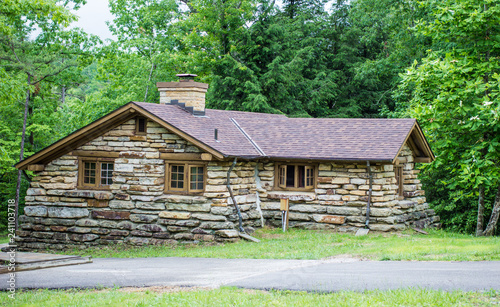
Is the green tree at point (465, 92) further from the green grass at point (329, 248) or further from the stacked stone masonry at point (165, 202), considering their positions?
the green grass at point (329, 248)

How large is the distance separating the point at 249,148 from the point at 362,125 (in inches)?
175

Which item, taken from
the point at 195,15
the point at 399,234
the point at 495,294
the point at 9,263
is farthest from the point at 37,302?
the point at 195,15

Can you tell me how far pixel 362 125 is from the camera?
63.3 ft

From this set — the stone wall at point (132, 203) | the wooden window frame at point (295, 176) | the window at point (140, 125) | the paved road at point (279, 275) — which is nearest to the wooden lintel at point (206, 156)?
the stone wall at point (132, 203)

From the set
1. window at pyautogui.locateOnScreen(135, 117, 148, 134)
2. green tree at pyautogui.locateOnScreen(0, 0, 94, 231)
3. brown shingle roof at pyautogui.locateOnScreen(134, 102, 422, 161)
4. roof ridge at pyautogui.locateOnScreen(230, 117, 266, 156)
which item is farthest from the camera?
green tree at pyautogui.locateOnScreen(0, 0, 94, 231)

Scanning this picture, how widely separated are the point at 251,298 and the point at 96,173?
10.6 meters

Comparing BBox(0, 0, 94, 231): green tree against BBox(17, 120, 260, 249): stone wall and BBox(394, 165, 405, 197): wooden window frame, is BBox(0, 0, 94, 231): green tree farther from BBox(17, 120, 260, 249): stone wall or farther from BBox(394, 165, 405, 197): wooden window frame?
BBox(394, 165, 405, 197): wooden window frame

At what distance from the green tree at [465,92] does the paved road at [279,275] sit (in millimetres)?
6418

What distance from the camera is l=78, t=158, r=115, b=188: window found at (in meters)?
17.4

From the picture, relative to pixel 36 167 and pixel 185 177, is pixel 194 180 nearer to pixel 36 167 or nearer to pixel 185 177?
pixel 185 177

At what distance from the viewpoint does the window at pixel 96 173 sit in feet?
57.1

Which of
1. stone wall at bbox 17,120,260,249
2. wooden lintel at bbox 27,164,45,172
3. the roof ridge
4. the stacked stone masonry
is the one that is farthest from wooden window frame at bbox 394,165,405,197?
wooden lintel at bbox 27,164,45,172

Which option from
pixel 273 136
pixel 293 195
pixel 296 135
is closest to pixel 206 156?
pixel 293 195

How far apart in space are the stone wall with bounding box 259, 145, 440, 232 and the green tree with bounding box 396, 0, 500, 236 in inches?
72.3
